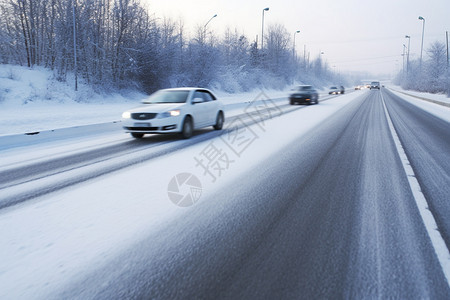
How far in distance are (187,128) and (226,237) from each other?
24.2ft

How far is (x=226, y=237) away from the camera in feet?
11.1

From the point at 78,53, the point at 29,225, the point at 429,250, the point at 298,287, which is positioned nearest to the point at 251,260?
the point at 298,287

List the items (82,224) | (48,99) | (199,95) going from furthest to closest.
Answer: (48,99) < (199,95) < (82,224)

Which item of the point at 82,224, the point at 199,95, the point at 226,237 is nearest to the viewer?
the point at 226,237

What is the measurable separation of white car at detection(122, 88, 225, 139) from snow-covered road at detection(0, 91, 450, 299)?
367 centimetres

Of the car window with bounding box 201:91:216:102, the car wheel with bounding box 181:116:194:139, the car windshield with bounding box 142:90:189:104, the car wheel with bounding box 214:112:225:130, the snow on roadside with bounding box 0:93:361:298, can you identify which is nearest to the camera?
the snow on roadside with bounding box 0:93:361:298

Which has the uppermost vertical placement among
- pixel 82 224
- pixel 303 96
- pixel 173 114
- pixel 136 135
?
pixel 303 96

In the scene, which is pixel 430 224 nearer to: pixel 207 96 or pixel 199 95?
pixel 199 95

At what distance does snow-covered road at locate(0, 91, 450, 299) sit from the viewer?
255 centimetres

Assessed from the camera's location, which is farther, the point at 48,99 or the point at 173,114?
the point at 48,99

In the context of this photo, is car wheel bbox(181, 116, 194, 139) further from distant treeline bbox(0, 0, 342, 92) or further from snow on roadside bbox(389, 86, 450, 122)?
distant treeline bbox(0, 0, 342, 92)

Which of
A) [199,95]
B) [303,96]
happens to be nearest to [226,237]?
[199,95]

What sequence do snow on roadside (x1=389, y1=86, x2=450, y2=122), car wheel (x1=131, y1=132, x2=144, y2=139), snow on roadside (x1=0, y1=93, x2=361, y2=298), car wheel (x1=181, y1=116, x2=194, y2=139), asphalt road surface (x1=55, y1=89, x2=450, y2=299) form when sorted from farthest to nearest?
snow on roadside (x1=389, y1=86, x2=450, y2=122)
car wheel (x1=131, y1=132, x2=144, y2=139)
car wheel (x1=181, y1=116, x2=194, y2=139)
snow on roadside (x1=0, y1=93, x2=361, y2=298)
asphalt road surface (x1=55, y1=89, x2=450, y2=299)

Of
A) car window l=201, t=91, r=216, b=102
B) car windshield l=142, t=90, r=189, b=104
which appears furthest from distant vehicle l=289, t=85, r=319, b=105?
car windshield l=142, t=90, r=189, b=104
